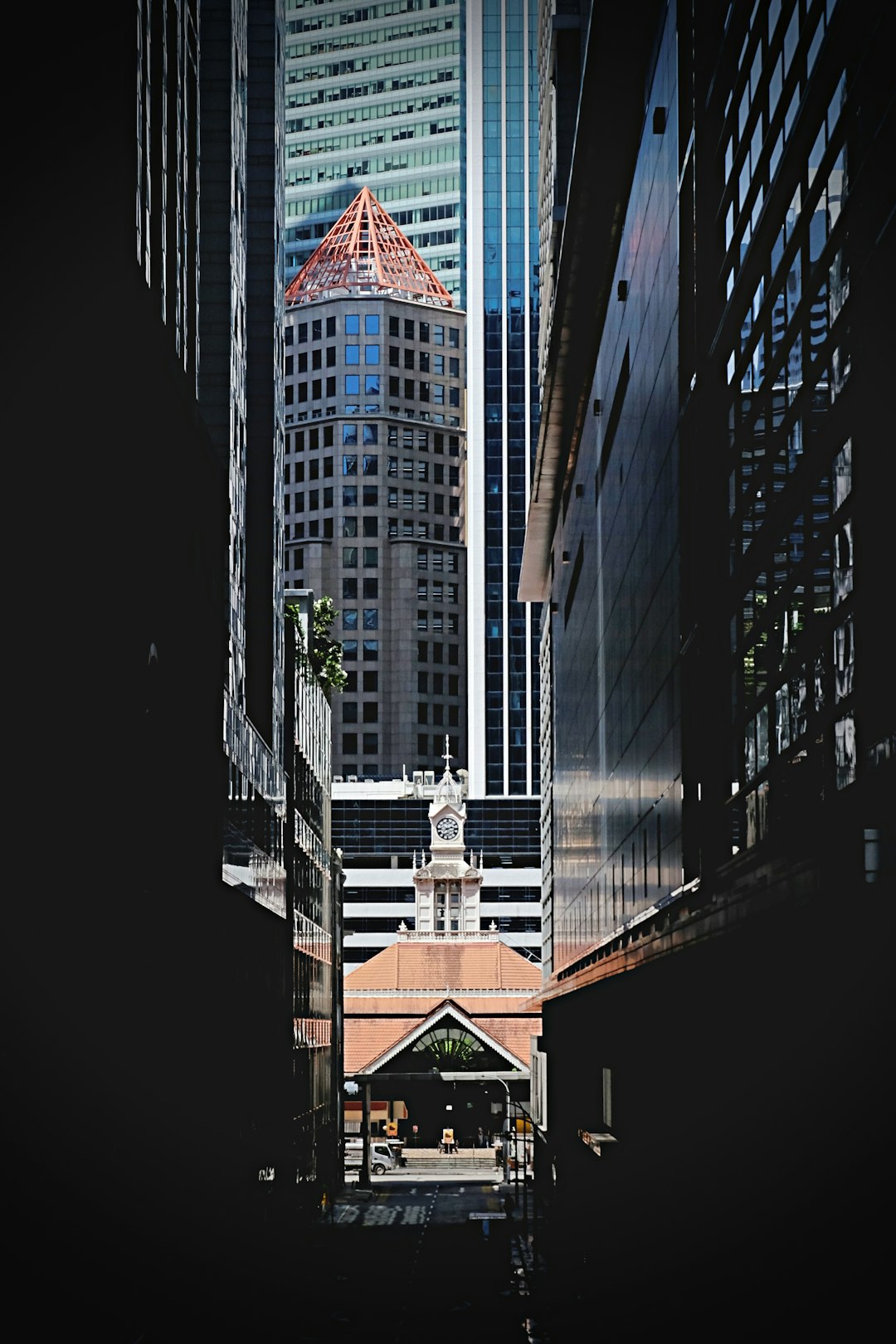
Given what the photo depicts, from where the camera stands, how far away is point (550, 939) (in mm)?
92312

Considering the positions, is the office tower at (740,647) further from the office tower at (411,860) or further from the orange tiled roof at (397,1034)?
the office tower at (411,860)

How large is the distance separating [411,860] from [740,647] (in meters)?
158

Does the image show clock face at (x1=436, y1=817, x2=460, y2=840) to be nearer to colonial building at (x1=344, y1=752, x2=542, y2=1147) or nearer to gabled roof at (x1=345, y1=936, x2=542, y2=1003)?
colonial building at (x1=344, y1=752, x2=542, y2=1147)

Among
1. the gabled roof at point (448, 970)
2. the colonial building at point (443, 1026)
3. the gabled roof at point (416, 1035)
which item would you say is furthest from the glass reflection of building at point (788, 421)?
the gabled roof at point (448, 970)

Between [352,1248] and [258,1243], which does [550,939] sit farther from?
[258,1243]

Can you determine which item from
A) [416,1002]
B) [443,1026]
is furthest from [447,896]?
[443,1026]

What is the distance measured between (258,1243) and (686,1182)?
80.2ft

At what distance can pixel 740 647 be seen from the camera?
26.5 meters

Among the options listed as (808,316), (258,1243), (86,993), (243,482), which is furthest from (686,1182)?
(243,482)

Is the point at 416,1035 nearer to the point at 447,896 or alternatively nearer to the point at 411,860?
the point at 447,896

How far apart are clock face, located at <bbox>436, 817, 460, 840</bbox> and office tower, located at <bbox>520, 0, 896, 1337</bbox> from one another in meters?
110

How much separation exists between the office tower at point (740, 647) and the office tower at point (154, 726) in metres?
9.61

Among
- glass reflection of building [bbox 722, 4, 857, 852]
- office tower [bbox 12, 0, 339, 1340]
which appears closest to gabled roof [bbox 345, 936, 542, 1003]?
office tower [bbox 12, 0, 339, 1340]

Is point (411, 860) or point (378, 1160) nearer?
point (378, 1160)
